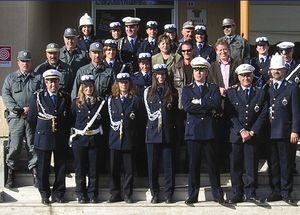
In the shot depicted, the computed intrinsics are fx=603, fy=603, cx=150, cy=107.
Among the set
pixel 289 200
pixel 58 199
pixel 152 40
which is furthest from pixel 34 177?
pixel 289 200

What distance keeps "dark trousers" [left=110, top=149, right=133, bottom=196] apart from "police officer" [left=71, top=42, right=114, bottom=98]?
0.89 m

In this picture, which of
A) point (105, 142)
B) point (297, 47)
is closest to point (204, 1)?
point (297, 47)

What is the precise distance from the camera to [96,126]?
27.1 ft

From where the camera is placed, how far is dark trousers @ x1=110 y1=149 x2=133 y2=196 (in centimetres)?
827

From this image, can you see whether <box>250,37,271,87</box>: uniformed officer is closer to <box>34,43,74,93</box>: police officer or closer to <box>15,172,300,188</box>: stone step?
<box>15,172,300,188</box>: stone step

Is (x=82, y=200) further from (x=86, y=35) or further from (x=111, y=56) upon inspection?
(x=86, y=35)

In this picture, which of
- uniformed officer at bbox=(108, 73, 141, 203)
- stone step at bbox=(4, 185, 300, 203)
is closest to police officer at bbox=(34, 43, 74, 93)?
uniformed officer at bbox=(108, 73, 141, 203)

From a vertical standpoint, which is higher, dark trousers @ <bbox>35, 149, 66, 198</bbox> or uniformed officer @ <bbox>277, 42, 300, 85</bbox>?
uniformed officer @ <bbox>277, 42, 300, 85</bbox>

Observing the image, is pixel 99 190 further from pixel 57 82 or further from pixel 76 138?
pixel 57 82

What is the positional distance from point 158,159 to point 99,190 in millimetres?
951

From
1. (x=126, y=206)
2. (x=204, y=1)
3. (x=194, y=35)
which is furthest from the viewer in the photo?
(x=204, y=1)

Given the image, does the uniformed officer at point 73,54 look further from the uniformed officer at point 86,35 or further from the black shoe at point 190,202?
the black shoe at point 190,202

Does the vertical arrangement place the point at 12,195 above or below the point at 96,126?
below

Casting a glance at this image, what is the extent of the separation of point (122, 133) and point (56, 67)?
1.43m
